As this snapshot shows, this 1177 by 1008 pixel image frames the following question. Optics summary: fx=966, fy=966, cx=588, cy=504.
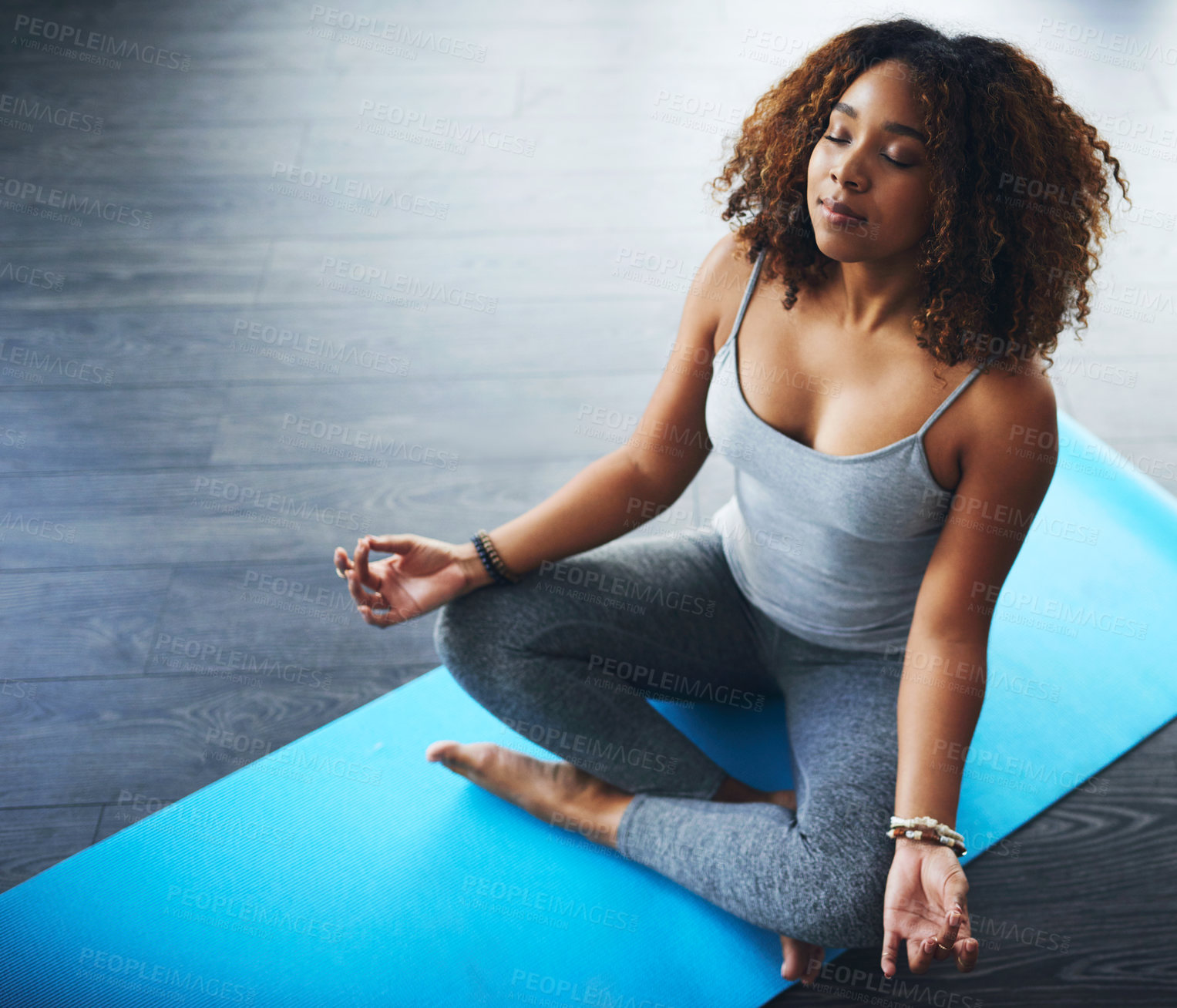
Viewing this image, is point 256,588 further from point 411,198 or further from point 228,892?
point 411,198

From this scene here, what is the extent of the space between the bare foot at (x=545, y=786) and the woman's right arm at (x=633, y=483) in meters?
0.26

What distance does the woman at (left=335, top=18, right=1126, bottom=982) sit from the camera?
0.89 metres

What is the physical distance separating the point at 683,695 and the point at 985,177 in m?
0.75

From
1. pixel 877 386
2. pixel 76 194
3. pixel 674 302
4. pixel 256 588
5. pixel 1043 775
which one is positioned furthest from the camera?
pixel 76 194

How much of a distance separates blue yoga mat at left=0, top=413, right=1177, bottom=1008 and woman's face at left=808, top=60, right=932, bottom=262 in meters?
0.75

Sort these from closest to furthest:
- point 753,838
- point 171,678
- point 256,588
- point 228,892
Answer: point 753,838 < point 228,892 < point 171,678 < point 256,588

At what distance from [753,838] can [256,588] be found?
3.13ft

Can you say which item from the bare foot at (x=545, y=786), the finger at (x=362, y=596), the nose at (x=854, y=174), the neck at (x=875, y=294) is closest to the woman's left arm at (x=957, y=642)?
the neck at (x=875, y=294)

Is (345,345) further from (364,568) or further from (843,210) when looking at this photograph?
(843,210)

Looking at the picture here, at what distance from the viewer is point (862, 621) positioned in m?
1.14

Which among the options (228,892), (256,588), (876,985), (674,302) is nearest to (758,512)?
(876,985)

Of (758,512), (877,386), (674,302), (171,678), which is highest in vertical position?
(877,386)

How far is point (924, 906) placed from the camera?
0.95 m

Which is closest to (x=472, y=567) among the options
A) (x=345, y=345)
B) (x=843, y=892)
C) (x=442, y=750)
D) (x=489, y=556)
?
(x=489, y=556)
